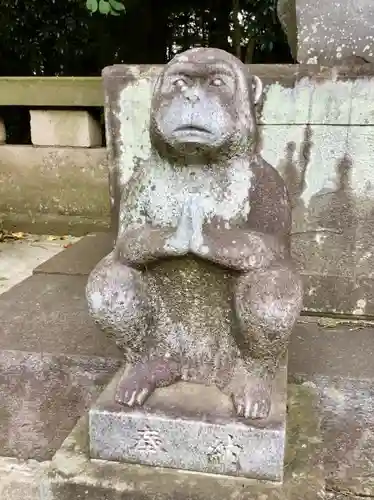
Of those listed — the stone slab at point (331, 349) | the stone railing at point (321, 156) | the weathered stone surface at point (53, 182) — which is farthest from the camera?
the weathered stone surface at point (53, 182)

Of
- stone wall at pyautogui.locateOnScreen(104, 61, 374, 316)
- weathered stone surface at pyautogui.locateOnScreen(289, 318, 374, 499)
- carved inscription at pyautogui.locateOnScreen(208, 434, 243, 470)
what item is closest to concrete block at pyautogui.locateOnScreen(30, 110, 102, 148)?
stone wall at pyautogui.locateOnScreen(104, 61, 374, 316)

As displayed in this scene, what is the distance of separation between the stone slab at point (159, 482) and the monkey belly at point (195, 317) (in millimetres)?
285

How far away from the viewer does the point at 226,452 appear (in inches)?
58.6

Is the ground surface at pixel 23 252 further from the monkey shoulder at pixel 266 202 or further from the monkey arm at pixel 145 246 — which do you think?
the monkey shoulder at pixel 266 202

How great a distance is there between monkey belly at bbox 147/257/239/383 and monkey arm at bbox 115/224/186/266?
61 millimetres

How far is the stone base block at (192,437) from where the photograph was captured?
1.47 m

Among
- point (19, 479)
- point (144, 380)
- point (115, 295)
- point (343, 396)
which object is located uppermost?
point (115, 295)

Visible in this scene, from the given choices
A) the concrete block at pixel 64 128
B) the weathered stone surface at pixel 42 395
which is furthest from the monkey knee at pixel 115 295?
the concrete block at pixel 64 128

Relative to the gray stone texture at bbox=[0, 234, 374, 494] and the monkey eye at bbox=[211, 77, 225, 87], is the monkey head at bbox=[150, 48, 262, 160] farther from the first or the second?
the gray stone texture at bbox=[0, 234, 374, 494]

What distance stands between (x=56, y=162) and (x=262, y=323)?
3.41m

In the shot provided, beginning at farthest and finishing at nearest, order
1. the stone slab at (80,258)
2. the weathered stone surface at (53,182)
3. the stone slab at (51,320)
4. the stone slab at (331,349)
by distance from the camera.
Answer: the weathered stone surface at (53,182) < the stone slab at (80,258) < the stone slab at (51,320) < the stone slab at (331,349)

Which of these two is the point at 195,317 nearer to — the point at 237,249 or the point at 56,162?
the point at 237,249

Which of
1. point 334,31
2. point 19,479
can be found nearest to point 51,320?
point 19,479

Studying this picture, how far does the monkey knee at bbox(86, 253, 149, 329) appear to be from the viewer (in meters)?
1.53
